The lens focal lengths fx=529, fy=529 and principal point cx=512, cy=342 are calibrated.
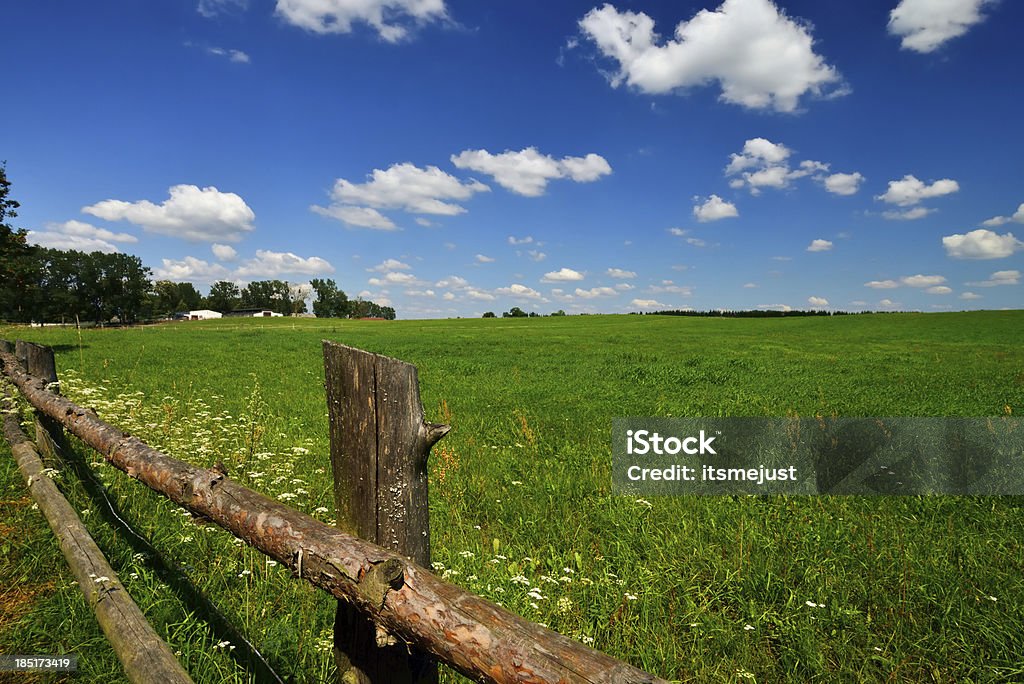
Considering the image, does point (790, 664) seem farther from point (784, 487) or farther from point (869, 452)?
point (869, 452)

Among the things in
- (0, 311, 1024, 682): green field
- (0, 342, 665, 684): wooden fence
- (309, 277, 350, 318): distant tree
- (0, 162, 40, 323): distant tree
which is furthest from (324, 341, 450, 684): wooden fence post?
(309, 277, 350, 318): distant tree

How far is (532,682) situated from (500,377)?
14.6 m

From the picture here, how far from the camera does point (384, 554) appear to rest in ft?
6.02

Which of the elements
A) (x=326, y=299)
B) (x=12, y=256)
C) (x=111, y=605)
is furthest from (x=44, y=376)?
(x=326, y=299)

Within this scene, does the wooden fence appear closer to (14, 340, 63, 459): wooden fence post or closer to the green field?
the green field

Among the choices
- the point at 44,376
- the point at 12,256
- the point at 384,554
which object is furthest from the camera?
the point at 12,256

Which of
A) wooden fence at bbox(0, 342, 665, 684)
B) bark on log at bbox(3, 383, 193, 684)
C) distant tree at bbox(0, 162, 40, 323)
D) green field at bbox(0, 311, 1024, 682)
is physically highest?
distant tree at bbox(0, 162, 40, 323)

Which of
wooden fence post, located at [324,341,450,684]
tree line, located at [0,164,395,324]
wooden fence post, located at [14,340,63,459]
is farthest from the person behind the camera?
tree line, located at [0,164,395,324]

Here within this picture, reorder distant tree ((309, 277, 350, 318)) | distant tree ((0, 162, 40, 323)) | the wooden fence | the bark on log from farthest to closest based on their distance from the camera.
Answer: distant tree ((309, 277, 350, 318))
distant tree ((0, 162, 40, 323))
the bark on log
the wooden fence

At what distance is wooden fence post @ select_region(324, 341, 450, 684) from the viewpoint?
204 centimetres

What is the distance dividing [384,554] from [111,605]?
201cm

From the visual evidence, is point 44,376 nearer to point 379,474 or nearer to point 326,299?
point 379,474

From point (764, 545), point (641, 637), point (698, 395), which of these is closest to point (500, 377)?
point (698, 395)

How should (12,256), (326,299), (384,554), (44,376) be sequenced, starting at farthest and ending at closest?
(326,299), (12,256), (44,376), (384,554)
